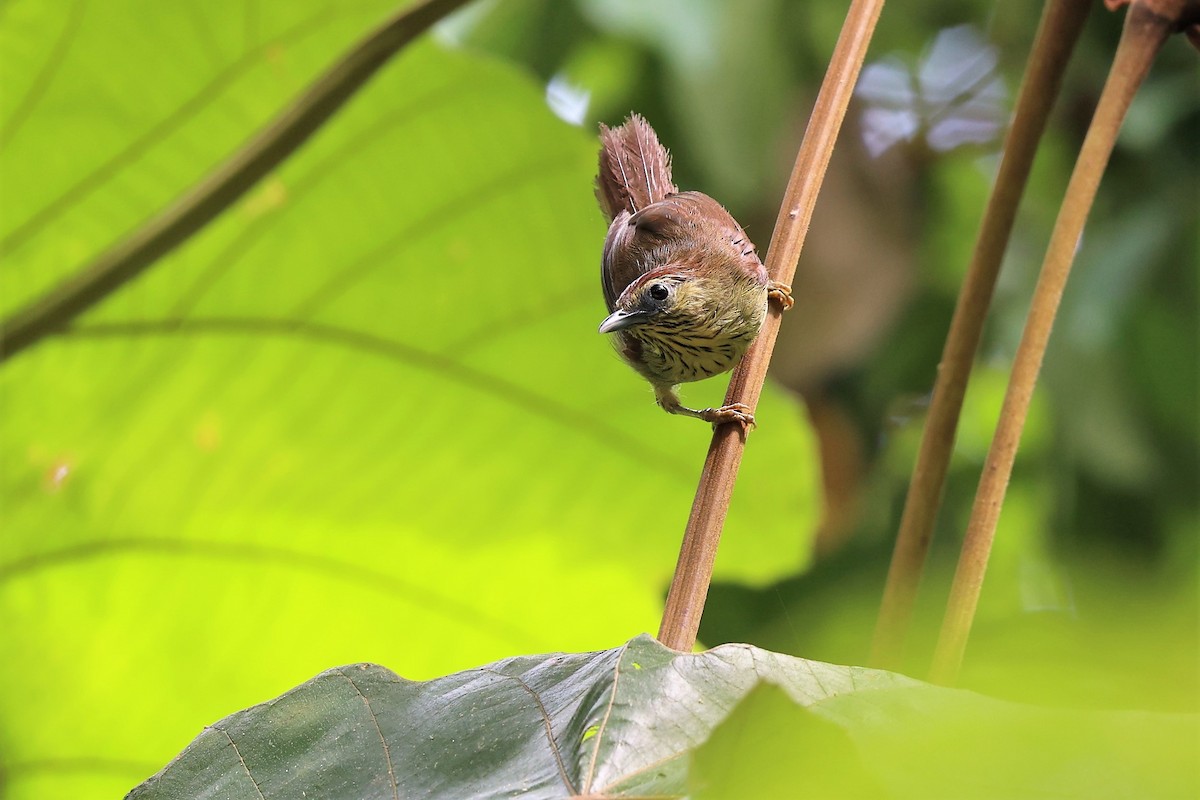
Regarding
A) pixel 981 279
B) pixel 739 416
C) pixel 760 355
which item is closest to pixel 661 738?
pixel 739 416

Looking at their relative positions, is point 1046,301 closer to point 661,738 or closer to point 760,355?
point 760,355

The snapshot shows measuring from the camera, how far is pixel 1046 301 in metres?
1.30

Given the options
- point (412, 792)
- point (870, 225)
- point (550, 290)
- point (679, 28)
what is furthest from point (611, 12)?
point (412, 792)

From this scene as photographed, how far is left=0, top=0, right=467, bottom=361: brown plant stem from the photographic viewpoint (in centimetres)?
178

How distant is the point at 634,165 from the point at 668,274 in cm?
23

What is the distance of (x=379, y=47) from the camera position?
5.83ft

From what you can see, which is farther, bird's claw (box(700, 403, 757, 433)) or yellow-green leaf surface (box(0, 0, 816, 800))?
yellow-green leaf surface (box(0, 0, 816, 800))

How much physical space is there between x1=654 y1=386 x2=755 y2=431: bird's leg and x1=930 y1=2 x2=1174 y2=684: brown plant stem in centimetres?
26

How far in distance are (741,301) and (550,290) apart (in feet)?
2.15

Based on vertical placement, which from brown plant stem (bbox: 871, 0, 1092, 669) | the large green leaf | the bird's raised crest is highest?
the bird's raised crest

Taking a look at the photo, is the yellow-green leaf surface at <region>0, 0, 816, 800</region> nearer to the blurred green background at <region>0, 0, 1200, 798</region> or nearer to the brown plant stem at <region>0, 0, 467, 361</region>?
the blurred green background at <region>0, 0, 1200, 798</region>

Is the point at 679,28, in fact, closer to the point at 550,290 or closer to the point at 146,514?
the point at 550,290

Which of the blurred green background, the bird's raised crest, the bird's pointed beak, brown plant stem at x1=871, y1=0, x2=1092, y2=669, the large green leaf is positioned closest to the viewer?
the large green leaf

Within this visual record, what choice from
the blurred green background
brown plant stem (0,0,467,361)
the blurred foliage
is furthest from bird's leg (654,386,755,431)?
brown plant stem (0,0,467,361)
